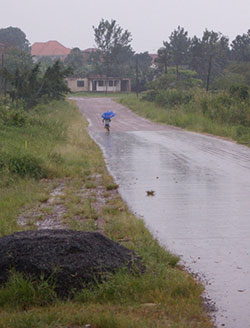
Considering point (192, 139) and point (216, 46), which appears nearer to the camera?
point (192, 139)

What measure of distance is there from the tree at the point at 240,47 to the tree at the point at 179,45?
834 cm

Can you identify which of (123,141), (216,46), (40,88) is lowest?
(123,141)

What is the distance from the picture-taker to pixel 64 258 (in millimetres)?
5664

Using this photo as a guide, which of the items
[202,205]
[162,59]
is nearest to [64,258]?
[202,205]

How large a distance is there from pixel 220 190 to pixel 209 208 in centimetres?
194

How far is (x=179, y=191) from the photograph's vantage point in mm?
A: 12039

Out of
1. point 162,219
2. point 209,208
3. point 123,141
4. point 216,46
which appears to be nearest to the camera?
point 162,219

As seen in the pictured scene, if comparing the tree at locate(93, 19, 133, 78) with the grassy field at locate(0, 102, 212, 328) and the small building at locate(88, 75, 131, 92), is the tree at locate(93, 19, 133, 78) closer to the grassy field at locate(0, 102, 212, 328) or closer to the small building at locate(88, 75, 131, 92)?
the small building at locate(88, 75, 131, 92)

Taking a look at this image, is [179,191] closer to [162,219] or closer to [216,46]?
[162,219]

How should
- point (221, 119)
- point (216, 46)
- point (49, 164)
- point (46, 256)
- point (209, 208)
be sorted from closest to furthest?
point (46, 256)
point (209, 208)
point (49, 164)
point (221, 119)
point (216, 46)

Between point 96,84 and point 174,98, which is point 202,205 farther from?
point 96,84

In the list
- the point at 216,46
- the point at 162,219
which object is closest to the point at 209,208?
the point at 162,219

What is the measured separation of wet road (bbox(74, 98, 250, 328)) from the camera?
6168 mm

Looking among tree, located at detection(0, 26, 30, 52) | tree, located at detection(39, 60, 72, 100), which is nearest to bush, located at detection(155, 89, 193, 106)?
tree, located at detection(39, 60, 72, 100)
